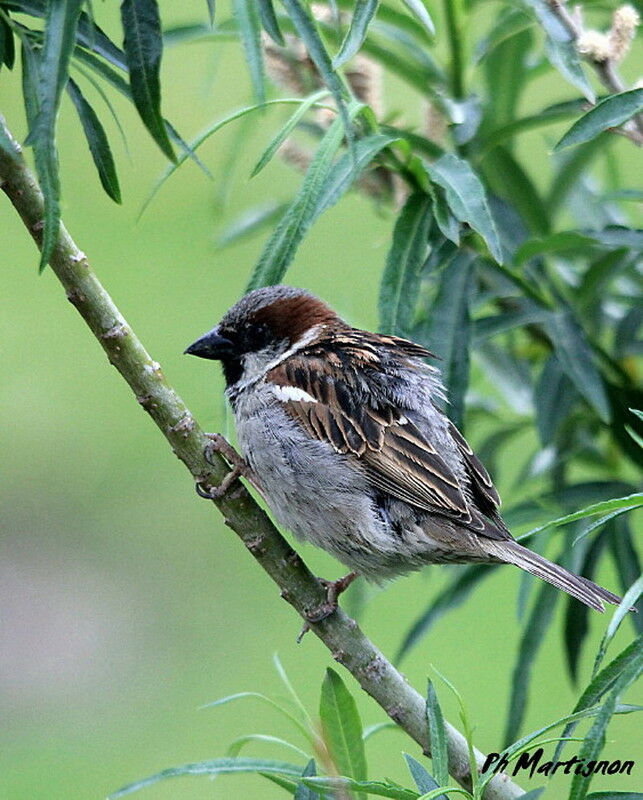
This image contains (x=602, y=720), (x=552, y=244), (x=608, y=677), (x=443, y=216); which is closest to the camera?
(x=602, y=720)

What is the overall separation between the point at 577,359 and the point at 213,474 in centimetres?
79

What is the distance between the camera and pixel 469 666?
456 centimetres

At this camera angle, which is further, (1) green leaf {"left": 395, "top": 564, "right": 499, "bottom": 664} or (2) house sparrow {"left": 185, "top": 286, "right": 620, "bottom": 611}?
(1) green leaf {"left": 395, "top": 564, "right": 499, "bottom": 664}

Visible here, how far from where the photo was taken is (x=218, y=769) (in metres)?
1.51

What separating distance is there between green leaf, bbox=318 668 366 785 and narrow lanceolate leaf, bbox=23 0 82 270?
68cm

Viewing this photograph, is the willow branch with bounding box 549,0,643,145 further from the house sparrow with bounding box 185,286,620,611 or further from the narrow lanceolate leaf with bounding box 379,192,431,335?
the house sparrow with bounding box 185,286,620,611

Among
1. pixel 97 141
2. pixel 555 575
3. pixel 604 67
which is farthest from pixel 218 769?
pixel 604 67

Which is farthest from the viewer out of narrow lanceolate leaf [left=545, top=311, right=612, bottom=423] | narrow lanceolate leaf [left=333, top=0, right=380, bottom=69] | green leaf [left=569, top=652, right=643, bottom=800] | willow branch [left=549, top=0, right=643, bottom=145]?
narrow lanceolate leaf [left=545, top=311, right=612, bottom=423]

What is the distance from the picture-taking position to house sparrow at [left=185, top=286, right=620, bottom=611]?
210 centimetres

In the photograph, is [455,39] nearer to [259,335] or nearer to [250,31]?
[259,335]

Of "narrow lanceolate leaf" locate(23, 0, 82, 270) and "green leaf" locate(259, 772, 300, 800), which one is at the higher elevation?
"narrow lanceolate leaf" locate(23, 0, 82, 270)

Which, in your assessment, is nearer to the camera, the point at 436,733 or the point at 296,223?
the point at 436,733

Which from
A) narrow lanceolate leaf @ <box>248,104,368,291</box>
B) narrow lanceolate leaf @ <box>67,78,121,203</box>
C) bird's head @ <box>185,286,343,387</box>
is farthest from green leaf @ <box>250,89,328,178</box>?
bird's head @ <box>185,286,343,387</box>

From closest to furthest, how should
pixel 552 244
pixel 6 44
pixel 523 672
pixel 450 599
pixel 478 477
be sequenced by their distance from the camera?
pixel 6 44, pixel 552 244, pixel 478 477, pixel 523 672, pixel 450 599
